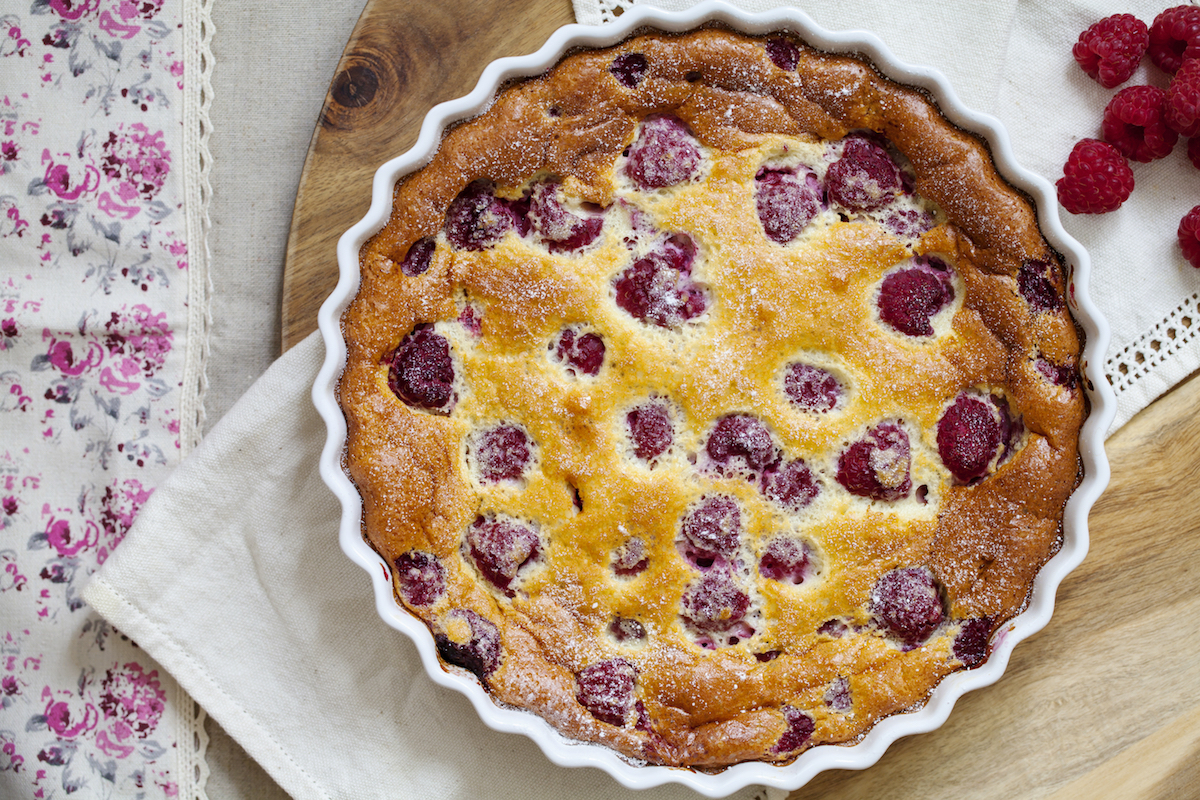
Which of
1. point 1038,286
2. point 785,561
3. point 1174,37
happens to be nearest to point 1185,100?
point 1174,37

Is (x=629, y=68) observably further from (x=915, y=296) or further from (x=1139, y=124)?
(x=1139, y=124)

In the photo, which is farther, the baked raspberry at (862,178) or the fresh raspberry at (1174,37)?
the fresh raspberry at (1174,37)

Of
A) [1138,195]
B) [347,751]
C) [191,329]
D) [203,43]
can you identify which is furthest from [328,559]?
[1138,195]

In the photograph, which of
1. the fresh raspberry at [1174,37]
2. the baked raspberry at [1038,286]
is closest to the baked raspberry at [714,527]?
the baked raspberry at [1038,286]

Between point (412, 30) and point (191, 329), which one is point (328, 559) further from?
point (412, 30)

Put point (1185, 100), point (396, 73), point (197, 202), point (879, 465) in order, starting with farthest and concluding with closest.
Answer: point (197, 202)
point (396, 73)
point (1185, 100)
point (879, 465)

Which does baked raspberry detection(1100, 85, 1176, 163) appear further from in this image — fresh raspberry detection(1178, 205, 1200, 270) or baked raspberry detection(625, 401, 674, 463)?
baked raspberry detection(625, 401, 674, 463)

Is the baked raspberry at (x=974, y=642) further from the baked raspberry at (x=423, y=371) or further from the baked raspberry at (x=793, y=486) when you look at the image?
the baked raspberry at (x=423, y=371)

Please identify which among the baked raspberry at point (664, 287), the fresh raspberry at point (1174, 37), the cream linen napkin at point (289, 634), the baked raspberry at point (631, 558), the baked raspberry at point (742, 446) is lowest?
the cream linen napkin at point (289, 634)
